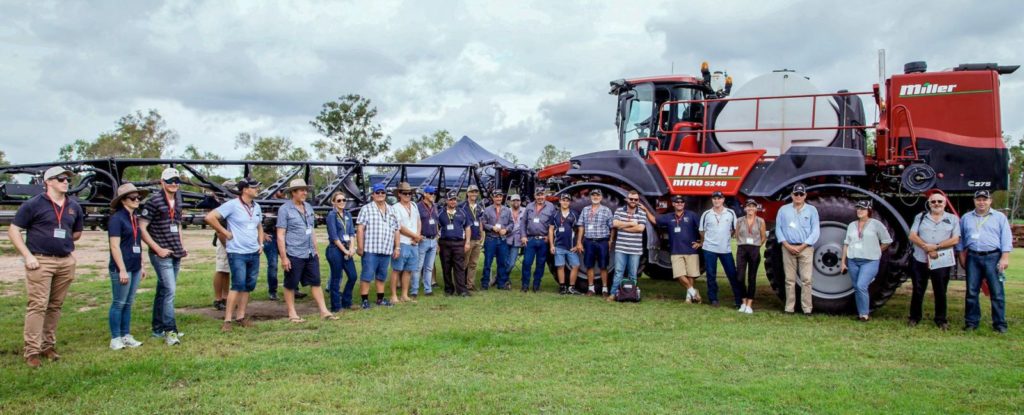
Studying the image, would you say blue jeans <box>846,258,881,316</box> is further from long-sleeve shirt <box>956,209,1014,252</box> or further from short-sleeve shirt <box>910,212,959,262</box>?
long-sleeve shirt <box>956,209,1014,252</box>

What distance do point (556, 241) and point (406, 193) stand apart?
2.28 metres

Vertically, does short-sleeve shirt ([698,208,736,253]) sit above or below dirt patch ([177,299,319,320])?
above

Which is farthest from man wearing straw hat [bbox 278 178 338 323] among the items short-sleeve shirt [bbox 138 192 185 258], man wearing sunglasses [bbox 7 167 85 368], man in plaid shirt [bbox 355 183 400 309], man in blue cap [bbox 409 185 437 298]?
man wearing sunglasses [bbox 7 167 85 368]

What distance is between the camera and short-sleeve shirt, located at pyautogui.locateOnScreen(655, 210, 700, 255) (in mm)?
8328

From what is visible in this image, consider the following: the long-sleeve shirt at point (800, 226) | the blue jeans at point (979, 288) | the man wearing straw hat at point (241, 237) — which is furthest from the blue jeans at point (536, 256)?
the blue jeans at point (979, 288)

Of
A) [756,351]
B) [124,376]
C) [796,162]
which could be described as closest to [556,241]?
[796,162]

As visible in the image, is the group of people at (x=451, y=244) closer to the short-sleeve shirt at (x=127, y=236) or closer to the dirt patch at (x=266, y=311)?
the short-sleeve shirt at (x=127, y=236)

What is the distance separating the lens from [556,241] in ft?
30.6

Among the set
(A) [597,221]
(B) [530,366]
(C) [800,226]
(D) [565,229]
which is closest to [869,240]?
(C) [800,226]

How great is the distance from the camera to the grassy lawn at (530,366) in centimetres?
427

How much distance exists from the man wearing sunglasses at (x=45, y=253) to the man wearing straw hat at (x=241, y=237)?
4.35 feet

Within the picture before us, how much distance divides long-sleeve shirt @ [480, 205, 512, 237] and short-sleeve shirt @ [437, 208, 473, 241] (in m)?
0.55

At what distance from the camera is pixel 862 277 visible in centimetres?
705

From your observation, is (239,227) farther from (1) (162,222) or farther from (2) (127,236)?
(2) (127,236)
